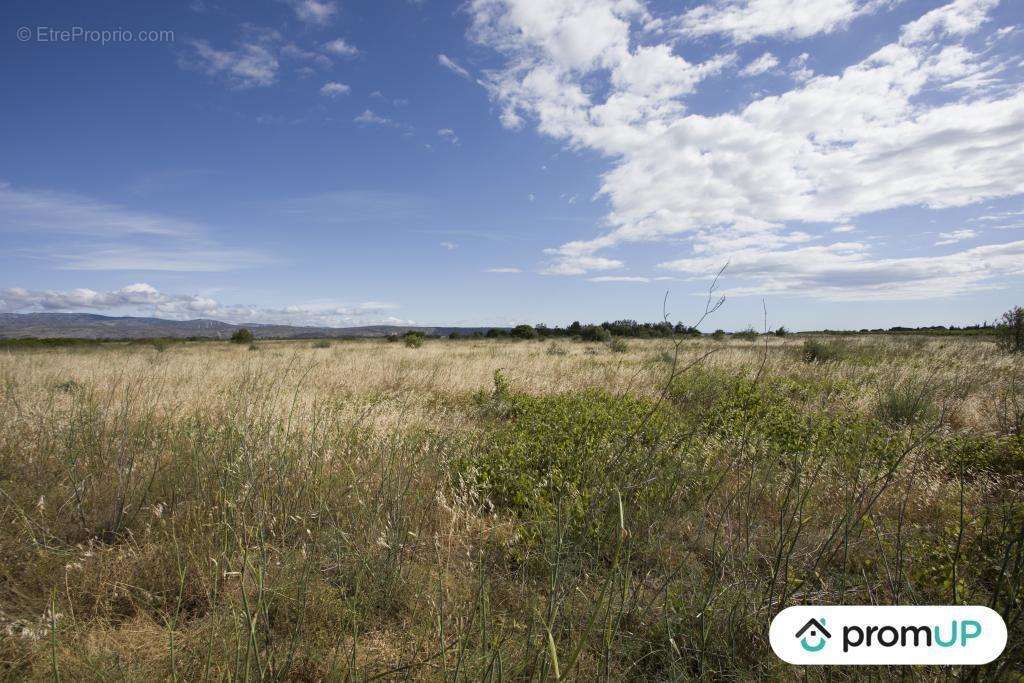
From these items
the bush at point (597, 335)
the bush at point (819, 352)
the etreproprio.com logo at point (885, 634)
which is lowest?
the etreproprio.com logo at point (885, 634)

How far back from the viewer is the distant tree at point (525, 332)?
39.1 metres

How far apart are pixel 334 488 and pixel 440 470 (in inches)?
40.3

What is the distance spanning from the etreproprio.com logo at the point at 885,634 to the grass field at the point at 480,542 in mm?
87

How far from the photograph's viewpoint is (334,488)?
3.48m

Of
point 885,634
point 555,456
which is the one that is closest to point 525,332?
point 555,456

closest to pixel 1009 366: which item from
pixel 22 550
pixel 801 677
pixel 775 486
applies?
pixel 775 486

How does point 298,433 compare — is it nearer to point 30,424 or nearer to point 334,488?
point 334,488

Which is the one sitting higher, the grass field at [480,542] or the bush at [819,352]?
the bush at [819,352]

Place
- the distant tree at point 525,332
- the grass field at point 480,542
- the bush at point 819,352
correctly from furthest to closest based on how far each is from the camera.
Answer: the distant tree at point 525,332 < the bush at point 819,352 < the grass field at point 480,542

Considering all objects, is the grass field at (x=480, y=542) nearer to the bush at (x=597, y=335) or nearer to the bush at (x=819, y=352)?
the bush at (x=819, y=352)

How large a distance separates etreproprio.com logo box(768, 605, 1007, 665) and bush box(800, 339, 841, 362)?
14.5m

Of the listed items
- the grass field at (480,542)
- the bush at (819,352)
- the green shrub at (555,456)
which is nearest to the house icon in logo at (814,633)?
the grass field at (480,542)

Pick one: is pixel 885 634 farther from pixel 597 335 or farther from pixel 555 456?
pixel 597 335

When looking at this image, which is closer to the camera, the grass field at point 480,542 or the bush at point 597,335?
the grass field at point 480,542
